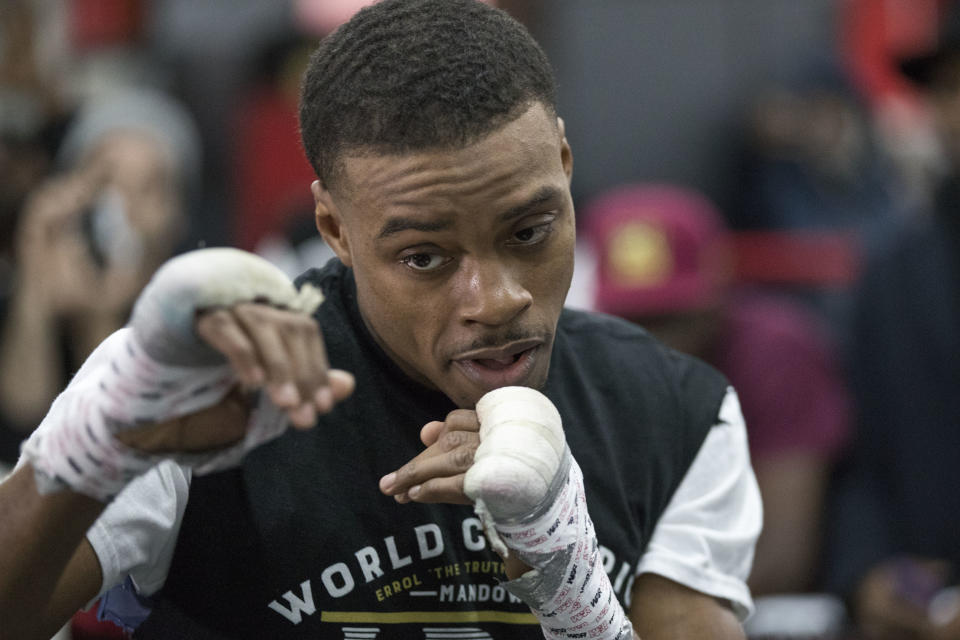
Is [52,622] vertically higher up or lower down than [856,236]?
lower down

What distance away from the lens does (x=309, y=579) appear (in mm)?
1867

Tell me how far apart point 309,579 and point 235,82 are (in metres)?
3.76

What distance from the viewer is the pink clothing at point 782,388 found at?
364 cm

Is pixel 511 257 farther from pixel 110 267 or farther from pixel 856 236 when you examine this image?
pixel 856 236

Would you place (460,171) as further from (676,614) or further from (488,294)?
(676,614)

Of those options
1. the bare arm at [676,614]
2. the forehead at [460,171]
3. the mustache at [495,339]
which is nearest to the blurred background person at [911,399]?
the bare arm at [676,614]

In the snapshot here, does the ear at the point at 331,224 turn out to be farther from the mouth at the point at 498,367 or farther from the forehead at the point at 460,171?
the mouth at the point at 498,367

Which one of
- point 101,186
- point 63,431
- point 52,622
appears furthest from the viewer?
point 101,186

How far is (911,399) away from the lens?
3.58m

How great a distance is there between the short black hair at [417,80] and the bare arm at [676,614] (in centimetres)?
77

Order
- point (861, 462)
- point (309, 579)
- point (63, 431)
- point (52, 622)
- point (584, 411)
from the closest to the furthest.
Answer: point (63, 431) → point (52, 622) → point (309, 579) → point (584, 411) → point (861, 462)

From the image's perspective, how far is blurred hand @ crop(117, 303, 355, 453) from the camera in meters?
1.42

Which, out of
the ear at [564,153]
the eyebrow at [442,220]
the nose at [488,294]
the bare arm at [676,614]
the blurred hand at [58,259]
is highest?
the blurred hand at [58,259]

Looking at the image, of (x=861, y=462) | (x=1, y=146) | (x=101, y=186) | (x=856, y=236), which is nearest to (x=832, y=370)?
(x=861, y=462)
